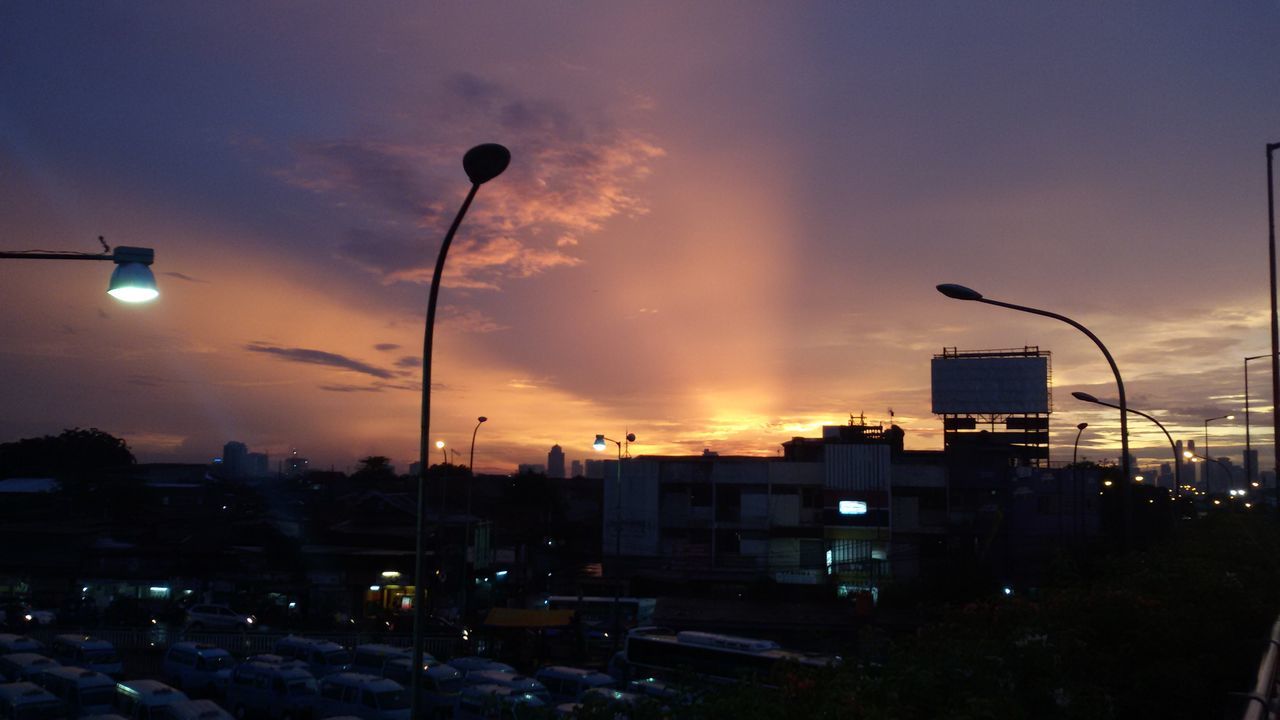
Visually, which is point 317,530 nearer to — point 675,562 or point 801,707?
point 675,562

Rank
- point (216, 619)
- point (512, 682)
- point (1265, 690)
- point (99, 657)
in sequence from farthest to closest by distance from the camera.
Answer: point (216, 619), point (99, 657), point (512, 682), point (1265, 690)

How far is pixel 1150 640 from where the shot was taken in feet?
28.9

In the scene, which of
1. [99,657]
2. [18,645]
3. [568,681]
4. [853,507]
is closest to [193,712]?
[568,681]

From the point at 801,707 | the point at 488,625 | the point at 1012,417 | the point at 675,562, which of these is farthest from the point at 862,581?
the point at 801,707

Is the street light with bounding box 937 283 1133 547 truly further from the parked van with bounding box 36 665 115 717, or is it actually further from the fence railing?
the parked van with bounding box 36 665 115 717

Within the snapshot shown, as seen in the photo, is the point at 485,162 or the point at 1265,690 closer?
the point at 1265,690

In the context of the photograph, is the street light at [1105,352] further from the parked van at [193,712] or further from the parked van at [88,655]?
the parked van at [88,655]

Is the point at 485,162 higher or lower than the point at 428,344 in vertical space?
higher

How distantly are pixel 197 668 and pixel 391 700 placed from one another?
8606 millimetres

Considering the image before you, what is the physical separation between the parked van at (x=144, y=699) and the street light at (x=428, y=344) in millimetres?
14201

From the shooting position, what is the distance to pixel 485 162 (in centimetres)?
833

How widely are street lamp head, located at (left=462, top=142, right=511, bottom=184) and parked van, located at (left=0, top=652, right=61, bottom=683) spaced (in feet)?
70.2

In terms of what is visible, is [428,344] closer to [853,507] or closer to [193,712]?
[193,712]

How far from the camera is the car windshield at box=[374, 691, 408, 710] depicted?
21016mm
